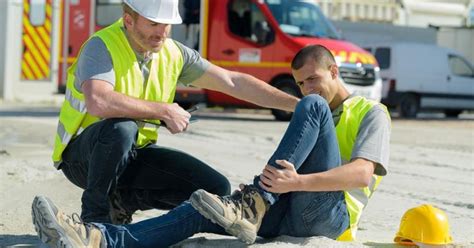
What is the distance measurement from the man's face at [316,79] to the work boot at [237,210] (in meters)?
0.55

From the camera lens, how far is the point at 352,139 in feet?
15.2

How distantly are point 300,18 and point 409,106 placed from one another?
584 cm

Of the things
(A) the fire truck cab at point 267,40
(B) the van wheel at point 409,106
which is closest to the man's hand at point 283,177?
(A) the fire truck cab at point 267,40

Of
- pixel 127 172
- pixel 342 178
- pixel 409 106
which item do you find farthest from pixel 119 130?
pixel 409 106

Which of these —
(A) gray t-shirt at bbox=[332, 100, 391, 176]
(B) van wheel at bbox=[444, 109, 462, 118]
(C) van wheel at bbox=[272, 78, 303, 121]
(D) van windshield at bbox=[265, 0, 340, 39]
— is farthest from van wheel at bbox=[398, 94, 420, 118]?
(A) gray t-shirt at bbox=[332, 100, 391, 176]

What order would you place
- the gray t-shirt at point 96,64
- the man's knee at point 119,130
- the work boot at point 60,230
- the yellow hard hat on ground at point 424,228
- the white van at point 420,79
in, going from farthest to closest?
the white van at point 420,79 < the yellow hard hat on ground at point 424,228 < the gray t-shirt at point 96,64 < the man's knee at point 119,130 < the work boot at point 60,230

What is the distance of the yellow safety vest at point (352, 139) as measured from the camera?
4.54 m

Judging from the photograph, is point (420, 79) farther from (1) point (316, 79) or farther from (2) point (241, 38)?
(1) point (316, 79)

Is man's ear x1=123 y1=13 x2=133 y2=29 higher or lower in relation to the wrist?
higher

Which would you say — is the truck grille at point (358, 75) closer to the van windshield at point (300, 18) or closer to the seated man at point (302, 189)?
the van windshield at point (300, 18)

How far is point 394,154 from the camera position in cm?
1142

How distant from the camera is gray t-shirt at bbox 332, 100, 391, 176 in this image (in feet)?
14.4

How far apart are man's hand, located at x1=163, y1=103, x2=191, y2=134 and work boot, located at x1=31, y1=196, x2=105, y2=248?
24.8 inches

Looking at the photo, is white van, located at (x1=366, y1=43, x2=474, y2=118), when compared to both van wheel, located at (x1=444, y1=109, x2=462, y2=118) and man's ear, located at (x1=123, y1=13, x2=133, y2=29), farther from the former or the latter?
man's ear, located at (x1=123, y1=13, x2=133, y2=29)
